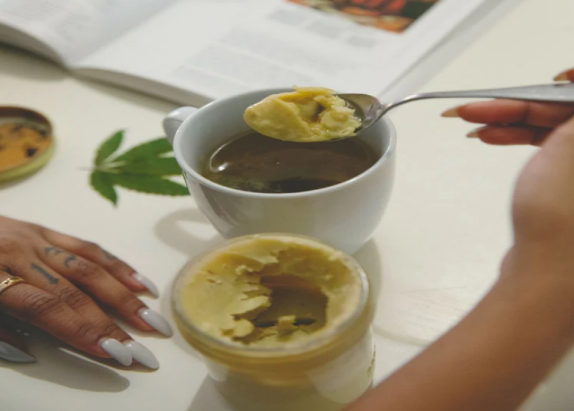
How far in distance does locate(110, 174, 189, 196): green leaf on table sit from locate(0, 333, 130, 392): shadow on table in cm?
18

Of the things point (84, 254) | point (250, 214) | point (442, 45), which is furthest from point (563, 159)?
point (442, 45)

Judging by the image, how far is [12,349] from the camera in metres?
0.39

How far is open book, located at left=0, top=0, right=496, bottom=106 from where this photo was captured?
0.68m

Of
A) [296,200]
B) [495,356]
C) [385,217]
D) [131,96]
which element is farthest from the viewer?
[131,96]

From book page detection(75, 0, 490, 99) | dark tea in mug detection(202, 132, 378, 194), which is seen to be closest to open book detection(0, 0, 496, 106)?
book page detection(75, 0, 490, 99)

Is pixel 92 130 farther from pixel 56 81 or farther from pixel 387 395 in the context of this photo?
pixel 387 395

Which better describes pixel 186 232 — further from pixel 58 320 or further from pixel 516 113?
pixel 516 113

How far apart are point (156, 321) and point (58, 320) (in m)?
0.06

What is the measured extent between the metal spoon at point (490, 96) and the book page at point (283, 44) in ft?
0.65

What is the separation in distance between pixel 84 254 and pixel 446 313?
0.91 ft

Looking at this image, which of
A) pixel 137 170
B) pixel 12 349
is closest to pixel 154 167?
pixel 137 170

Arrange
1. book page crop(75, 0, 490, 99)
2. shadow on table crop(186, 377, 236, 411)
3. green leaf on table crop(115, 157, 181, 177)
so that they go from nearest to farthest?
shadow on table crop(186, 377, 236, 411) < green leaf on table crop(115, 157, 181, 177) < book page crop(75, 0, 490, 99)

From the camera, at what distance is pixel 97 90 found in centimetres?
72

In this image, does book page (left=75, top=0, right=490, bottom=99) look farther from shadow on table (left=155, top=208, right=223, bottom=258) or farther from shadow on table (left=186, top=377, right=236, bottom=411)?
shadow on table (left=186, top=377, right=236, bottom=411)
